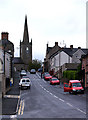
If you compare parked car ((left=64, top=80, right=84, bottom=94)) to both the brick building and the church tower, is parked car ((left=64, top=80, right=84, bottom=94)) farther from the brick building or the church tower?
the church tower

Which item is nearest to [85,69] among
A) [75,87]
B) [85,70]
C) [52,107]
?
[85,70]

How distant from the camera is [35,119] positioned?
51.4ft

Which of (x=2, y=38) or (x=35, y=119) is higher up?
(x=2, y=38)

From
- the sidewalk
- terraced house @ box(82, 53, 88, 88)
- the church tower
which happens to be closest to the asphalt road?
the sidewalk

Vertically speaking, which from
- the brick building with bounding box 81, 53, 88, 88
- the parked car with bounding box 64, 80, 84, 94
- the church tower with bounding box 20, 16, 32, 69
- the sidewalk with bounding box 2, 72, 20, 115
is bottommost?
the sidewalk with bounding box 2, 72, 20, 115

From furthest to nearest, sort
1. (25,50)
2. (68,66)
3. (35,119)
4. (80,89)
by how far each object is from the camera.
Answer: (25,50) < (68,66) < (80,89) < (35,119)

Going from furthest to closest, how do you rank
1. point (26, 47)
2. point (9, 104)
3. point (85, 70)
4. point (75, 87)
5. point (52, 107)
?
point (26, 47)
point (85, 70)
point (75, 87)
point (9, 104)
point (52, 107)

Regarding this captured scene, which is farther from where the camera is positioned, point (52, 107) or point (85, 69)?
point (85, 69)

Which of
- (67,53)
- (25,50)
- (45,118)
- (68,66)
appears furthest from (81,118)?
(25,50)

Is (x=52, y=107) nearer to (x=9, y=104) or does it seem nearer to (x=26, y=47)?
(x=9, y=104)

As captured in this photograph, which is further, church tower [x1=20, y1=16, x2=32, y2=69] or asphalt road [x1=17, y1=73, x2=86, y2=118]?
church tower [x1=20, y1=16, x2=32, y2=69]

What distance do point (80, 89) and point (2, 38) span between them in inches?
1784

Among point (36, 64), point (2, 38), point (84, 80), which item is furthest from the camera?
point (36, 64)

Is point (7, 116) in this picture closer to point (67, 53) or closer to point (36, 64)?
point (67, 53)
